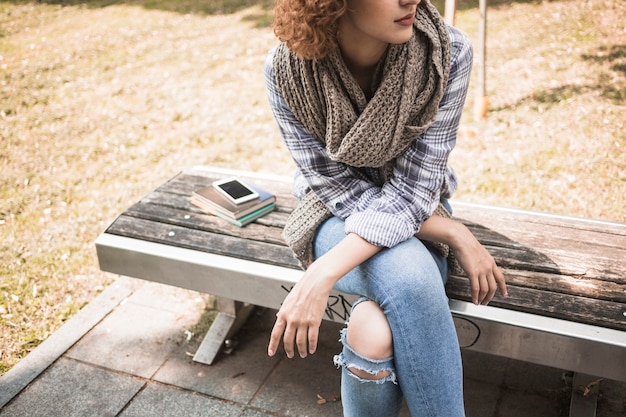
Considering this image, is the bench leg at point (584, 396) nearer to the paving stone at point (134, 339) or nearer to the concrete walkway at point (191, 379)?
the concrete walkway at point (191, 379)

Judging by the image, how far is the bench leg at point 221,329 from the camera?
2.71m

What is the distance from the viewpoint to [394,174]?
2.06m

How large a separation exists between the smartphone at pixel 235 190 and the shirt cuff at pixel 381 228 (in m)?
0.84

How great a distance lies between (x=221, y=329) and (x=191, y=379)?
0.26 metres

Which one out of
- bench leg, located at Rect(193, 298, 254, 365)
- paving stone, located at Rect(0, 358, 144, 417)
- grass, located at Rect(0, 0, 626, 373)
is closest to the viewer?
paving stone, located at Rect(0, 358, 144, 417)

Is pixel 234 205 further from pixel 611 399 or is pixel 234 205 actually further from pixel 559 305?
pixel 611 399

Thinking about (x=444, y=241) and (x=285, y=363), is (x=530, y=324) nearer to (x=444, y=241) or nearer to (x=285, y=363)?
(x=444, y=241)

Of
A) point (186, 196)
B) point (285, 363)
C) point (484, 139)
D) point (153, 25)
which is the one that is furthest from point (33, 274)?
point (153, 25)

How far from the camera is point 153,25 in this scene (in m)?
8.13

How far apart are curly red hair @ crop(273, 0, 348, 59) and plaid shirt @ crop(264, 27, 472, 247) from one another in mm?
231

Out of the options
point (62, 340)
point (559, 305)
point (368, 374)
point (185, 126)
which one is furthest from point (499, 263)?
point (185, 126)

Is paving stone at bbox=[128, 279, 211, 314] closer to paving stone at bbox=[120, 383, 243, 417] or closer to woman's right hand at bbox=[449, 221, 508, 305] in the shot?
paving stone at bbox=[120, 383, 243, 417]

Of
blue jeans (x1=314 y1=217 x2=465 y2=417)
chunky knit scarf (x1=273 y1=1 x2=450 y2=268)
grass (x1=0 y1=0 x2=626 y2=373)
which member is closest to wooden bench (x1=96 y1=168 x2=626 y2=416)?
blue jeans (x1=314 y1=217 x2=465 y2=417)

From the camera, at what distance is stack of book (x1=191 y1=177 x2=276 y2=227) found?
8.56ft
